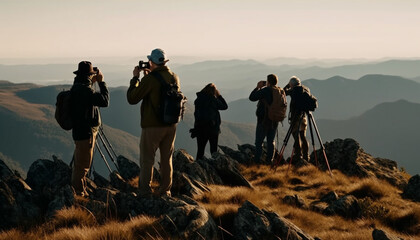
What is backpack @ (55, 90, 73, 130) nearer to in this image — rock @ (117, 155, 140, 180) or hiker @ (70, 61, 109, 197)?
hiker @ (70, 61, 109, 197)

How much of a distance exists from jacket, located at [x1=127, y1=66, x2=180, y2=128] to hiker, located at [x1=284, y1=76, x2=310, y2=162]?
22.4ft

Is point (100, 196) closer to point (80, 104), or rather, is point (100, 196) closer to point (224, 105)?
point (80, 104)

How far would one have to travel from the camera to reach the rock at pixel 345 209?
8875 millimetres

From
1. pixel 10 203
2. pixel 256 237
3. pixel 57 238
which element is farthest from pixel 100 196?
pixel 256 237

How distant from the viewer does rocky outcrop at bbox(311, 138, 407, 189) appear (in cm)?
1513

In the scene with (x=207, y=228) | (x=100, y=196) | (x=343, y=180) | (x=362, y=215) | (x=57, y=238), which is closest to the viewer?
(x=57, y=238)

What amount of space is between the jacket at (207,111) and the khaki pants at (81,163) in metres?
5.26

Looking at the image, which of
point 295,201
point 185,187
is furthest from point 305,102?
point 185,187

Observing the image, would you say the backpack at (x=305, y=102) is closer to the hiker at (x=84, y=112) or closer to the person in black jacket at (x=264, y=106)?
the person in black jacket at (x=264, y=106)

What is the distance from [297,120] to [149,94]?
26.1 ft

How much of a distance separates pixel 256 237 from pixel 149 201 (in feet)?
8.11

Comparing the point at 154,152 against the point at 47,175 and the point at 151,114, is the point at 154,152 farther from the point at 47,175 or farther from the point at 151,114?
the point at 47,175

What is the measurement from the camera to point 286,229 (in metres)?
5.84

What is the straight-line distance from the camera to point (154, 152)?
839 cm
